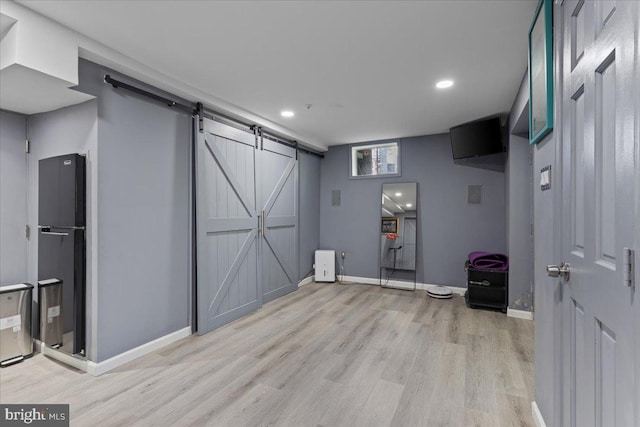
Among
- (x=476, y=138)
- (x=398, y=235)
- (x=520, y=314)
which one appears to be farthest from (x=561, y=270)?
(x=398, y=235)

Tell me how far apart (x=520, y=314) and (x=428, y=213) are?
1.96 meters

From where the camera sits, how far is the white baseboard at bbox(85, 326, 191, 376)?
95.4 inches

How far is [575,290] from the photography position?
126 cm

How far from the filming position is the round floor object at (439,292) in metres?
4.54

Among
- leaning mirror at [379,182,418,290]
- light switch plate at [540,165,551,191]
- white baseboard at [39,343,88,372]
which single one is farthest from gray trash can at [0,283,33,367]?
leaning mirror at [379,182,418,290]

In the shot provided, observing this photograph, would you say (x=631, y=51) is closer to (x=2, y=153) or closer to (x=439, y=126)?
(x=439, y=126)

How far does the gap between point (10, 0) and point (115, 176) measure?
1.23 metres

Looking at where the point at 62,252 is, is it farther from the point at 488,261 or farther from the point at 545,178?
the point at 488,261

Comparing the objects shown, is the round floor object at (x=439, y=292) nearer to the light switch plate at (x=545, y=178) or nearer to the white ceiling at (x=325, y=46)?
the white ceiling at (x=325, y=46)

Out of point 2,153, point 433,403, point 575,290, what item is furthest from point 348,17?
point 2,153

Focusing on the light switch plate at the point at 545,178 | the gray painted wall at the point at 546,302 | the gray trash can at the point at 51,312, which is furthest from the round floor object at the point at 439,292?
the gray trash can at the point at 51,312

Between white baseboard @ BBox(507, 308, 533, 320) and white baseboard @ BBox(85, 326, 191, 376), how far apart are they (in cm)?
385

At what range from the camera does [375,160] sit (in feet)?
18.3

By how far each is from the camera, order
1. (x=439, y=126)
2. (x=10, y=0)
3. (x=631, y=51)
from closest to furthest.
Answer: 1. (x=631, y=51)
2. (x=10, y=0)
3. (x=439, y=126)
